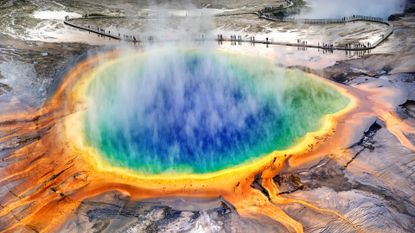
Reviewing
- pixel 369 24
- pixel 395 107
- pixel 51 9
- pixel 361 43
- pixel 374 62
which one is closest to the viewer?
pixel 395 107

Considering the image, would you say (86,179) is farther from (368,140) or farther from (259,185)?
(368,140)

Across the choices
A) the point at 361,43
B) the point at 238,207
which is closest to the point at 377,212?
the point at 238,207

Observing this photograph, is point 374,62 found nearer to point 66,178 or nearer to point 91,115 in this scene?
point 91,115

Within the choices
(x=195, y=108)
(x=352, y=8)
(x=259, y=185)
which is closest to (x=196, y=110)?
(x=195, y=108)

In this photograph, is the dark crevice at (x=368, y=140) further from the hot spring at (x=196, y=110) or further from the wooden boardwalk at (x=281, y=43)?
the wooden boardwalk at (x=281, y=43)

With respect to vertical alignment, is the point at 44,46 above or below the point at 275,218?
above

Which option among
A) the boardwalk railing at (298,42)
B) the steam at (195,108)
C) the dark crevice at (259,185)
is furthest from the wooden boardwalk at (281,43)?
the dark crevice at (259,185)
